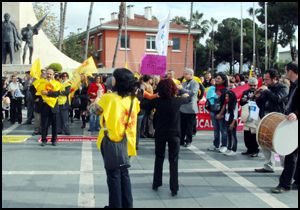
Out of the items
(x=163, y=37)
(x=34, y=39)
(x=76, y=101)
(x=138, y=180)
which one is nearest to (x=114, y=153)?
(x=138, y=180)

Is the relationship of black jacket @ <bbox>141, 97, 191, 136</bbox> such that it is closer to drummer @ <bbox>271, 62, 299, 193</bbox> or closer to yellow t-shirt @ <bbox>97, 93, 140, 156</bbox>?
yellow t-shirt @ <bbox>97, 93, 140, 156</bbox>

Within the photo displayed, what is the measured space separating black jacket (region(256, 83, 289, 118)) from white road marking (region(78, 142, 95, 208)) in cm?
330

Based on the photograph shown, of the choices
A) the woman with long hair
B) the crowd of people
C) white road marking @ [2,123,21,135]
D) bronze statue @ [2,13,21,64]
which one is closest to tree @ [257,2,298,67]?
bronze statue @ [2,13,21,64]

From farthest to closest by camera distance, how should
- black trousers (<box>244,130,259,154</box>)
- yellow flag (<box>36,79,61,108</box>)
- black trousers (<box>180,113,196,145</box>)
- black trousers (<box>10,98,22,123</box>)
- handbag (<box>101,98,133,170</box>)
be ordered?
1. black trousers (<box>10,98,22,123</box>)
2. black trousers (<box>180,113,196,145</box>)
3. yellow flag (<box>36,79,61,108</box>)
4. black trousers (<box>244,130,259,154</box>)
5. handbag (<box>101,98,133,170</box>)

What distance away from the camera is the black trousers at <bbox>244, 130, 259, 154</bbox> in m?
9.70

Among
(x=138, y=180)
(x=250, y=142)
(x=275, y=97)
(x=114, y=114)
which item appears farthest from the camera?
(x=250, y=142)

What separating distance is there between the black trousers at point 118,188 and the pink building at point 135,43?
44.8 m

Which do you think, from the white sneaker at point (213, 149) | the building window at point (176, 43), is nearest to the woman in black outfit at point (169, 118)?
the white sneaker at point (213, 149)

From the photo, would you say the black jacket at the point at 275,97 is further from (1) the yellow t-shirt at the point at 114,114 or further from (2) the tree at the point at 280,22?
(2) the tree at the point at 280,22

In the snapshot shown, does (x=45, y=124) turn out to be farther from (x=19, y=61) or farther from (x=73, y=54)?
(x=73, y=54)

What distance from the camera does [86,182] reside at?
7.20 metres

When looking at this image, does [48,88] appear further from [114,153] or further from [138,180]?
[114,153]

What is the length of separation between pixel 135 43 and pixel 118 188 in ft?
157

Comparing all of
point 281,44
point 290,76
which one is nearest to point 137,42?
point 281,44
